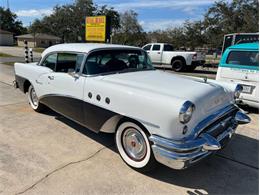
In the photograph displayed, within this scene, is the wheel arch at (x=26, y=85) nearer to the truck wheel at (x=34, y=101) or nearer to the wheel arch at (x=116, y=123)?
the truck wheel at (x=34, y=101)

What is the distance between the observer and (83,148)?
11.9 feet

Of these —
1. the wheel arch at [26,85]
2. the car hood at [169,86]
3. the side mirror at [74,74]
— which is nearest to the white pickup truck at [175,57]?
the wheel arch at [26,85]

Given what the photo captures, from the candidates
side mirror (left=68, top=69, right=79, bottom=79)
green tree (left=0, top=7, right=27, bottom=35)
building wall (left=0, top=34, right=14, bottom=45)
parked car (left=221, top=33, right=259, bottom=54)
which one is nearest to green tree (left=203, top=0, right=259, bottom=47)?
parked car (left=221, top=33, right=259, bottom=54)

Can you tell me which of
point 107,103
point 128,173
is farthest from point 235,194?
point 107,103

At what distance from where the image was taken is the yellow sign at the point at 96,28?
58.0ft

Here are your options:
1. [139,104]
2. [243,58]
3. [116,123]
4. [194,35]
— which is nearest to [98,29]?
[243,58]

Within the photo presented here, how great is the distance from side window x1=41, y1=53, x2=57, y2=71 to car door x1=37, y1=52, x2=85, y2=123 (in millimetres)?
97

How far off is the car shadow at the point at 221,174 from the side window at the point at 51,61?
199cm

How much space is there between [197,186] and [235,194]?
440 millimetres

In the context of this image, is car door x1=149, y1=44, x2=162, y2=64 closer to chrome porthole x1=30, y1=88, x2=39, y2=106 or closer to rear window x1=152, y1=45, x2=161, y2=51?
rear window x1=152, y1=45, x2=161, y2=51

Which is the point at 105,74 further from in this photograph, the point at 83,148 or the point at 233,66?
the point at 233,66

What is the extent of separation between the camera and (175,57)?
47.0 feet

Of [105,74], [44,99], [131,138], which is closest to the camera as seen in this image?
[131,138]

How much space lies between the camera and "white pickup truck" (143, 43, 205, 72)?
45.4 ft
